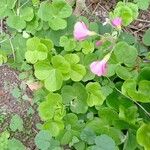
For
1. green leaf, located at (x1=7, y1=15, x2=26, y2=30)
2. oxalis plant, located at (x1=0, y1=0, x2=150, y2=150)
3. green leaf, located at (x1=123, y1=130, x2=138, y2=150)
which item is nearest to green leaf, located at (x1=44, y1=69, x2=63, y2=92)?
oxalis plant, located at (x1=0, y1=0, x2=150, y2=150)

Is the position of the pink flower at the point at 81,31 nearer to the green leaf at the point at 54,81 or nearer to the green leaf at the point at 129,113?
the green leaf at the point at 54,81

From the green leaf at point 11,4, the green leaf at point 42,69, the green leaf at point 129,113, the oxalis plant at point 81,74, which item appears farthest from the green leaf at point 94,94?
the green leaf at point 11,4

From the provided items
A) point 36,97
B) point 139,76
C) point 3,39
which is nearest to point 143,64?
point 139,76

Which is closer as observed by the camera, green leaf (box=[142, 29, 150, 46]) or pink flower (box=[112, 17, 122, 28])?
pink flower (box=[112, 17, 122, 28])

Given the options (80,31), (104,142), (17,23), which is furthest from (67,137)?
(17,23)

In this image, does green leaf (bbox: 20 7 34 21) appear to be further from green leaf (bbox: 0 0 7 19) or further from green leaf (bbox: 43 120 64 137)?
green leaf (bbox: 43 120 64 137)

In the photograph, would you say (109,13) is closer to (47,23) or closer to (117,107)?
(47,23)
